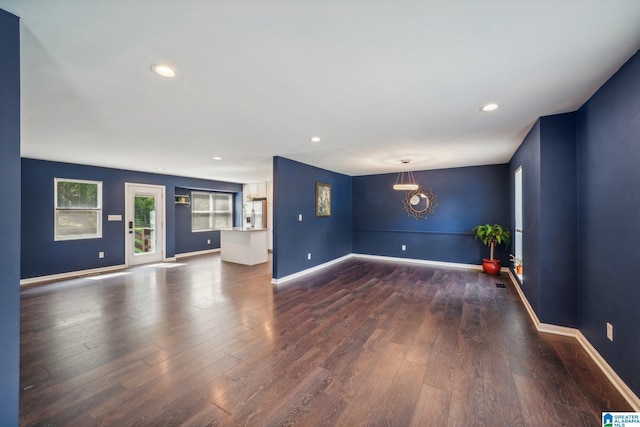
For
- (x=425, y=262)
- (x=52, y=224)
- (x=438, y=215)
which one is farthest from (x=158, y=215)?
(x=438, y=215)

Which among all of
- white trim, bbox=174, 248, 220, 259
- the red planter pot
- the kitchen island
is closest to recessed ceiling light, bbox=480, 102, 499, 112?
the red planter pot

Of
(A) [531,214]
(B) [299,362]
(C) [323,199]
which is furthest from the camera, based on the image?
(C) [323,199]

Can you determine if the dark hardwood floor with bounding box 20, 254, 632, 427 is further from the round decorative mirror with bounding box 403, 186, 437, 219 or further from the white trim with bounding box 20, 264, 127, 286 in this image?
the round decorative mirror with bounding box 403, 186, 437, 219

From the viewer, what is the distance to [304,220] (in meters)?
5.47

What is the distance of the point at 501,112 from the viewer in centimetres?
265

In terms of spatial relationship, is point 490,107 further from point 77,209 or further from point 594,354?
point 77,209

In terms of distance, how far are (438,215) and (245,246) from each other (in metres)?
4.90

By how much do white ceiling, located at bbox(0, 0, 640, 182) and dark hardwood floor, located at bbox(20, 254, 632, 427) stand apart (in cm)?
239

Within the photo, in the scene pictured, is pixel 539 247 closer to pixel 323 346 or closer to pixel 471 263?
pixel 323 346

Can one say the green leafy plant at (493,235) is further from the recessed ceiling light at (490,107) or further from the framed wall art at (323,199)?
the recessed ceiling light at (490,107)

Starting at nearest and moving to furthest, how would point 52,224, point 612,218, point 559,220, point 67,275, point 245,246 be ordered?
1. point 612,218
2. point 559,220
3. point 52,224
4. point 67,275
5. point 245,246

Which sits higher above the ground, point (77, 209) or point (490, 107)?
point (490, 107)

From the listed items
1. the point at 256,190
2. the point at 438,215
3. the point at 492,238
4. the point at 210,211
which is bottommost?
the point at 492,238

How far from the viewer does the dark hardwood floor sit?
1.72 meters
